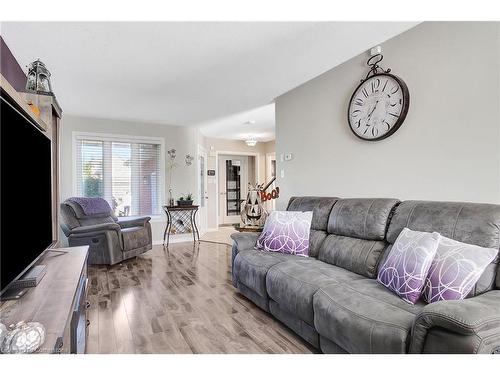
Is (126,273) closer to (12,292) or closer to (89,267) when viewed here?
(89,267)

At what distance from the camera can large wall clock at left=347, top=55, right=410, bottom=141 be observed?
7.30ft

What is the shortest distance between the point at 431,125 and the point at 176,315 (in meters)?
2.52

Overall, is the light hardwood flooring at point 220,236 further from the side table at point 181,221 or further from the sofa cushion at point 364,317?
the sofa cushion at point 364,317

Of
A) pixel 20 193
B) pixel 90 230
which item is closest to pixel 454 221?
pixel 20 193

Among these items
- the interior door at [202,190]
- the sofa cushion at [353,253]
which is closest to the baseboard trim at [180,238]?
the interior door at [202,190]

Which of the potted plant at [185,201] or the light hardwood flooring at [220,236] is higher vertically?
the potted plant at [185,201]

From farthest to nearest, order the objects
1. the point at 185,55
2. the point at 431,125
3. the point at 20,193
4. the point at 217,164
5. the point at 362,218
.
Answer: the point at 217,164
the point at 185,55
the point at 362,218
the point at 431,125
the point at 20,193

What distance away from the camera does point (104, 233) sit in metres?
3.67

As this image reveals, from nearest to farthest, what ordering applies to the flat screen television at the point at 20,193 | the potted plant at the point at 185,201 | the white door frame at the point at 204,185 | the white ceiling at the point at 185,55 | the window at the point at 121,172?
the flat screen television at the point at 20,193
the white ceiling at the point at 185,55
the window at the point at 121,172
the potted plant at the point at 185,201
the white door frame at the point at 204,185

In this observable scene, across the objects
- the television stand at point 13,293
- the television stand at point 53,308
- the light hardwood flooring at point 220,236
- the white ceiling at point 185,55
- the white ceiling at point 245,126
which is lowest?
the light hardwood flooring at point 220,236

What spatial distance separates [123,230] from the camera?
A: 4.02 m

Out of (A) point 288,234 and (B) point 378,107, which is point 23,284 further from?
(B) point 378,107

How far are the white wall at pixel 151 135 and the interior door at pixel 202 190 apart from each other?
1.14ft

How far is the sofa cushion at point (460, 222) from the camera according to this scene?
4.75 feet
